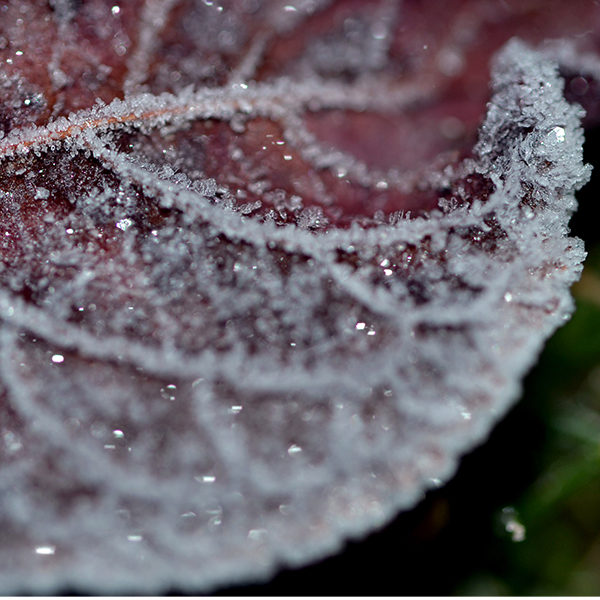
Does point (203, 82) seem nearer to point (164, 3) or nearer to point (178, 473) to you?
point (164, 3)

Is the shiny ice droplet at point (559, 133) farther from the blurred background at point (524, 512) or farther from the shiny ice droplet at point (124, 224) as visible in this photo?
the shiny ice droplet at point (124, 224)

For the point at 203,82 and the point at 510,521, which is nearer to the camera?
the point at 203,82

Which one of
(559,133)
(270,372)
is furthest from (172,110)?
(559,133)

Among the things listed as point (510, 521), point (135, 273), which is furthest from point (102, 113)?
point (510, 521)

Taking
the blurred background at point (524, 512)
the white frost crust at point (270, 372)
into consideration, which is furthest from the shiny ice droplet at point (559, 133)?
the blurred background at point (524, 512)

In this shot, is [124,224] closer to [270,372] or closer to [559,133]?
[270,372]

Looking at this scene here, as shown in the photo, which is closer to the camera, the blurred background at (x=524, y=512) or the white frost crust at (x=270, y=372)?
the white frost crust at (x=270, y=372)
